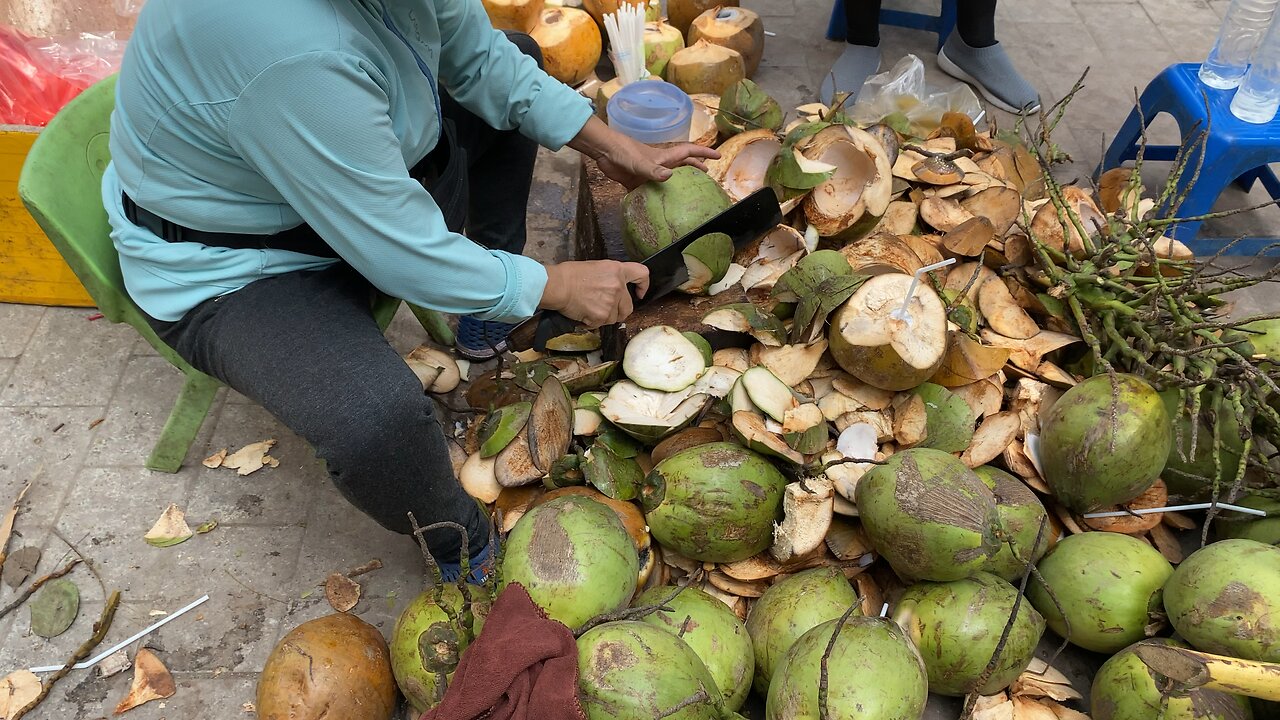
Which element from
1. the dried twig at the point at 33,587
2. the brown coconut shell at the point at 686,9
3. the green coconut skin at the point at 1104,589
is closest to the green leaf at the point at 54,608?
the dried twig at the point at 33,587

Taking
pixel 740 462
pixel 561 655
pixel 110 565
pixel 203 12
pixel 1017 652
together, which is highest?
pixel 203 12

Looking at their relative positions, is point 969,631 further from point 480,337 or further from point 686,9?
point 686,9

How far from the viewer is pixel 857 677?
4.07ft

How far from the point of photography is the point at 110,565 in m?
1.91

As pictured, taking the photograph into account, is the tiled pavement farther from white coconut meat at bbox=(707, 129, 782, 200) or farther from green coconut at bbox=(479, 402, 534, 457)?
white coconut meat at bbox=(707, 129, 782, 200)

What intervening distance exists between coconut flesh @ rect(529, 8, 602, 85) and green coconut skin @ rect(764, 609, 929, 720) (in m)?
2.69

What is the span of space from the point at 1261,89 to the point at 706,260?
1928 mm

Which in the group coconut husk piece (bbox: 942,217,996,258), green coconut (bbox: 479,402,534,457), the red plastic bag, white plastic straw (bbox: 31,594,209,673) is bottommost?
white plastic straw (bbox: 31,594,209,673)

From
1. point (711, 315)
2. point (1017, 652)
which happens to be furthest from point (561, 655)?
point (711, 315)

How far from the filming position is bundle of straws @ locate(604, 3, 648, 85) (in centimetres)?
298

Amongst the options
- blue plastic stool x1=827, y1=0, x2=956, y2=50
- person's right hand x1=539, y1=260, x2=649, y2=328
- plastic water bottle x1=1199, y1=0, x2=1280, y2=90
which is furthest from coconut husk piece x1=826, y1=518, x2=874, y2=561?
blue plastic stool x1=827, y1=0, x2=956, y2=50

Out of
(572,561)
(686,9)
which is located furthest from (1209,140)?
(572,561)

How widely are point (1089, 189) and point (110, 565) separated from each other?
3265 mm

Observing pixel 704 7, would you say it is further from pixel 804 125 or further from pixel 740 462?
pixel 740 462
